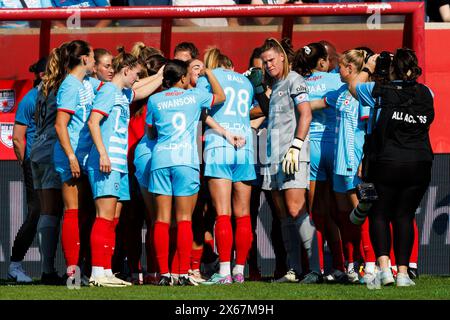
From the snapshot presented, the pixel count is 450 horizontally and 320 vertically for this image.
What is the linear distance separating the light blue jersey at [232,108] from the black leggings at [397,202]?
1.41m

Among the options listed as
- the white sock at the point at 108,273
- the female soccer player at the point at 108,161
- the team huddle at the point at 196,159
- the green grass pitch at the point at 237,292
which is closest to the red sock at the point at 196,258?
the team huddle at the point at 196,159

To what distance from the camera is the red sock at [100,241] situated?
9.80 meters

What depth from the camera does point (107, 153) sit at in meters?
9.90

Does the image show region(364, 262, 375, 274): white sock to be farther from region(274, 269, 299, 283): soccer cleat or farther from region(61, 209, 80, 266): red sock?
region(61, 209, 80, 266): red sock

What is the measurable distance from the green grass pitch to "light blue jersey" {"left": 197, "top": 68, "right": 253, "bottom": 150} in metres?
1.37

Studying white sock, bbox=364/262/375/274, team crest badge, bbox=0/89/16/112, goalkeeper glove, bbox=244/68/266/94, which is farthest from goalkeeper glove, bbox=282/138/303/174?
team crest badge, bbox=0/89/16/112

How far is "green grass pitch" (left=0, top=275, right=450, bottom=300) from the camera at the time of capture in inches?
346

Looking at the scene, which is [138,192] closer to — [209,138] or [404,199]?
[209,138]

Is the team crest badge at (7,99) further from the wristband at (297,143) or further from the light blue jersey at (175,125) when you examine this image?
the wristband at (297,143)

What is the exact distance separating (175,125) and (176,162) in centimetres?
32
